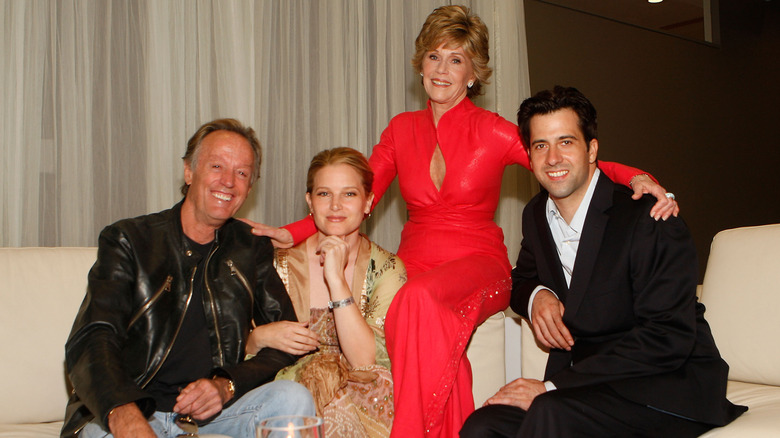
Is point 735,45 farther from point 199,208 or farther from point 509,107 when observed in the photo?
point 199,208

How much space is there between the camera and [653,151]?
18.2 ft

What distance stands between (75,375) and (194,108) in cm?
163

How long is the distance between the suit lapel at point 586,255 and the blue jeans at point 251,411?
0.80 metres

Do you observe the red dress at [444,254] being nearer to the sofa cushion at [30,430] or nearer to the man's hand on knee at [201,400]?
the man's hand on knee at [201,400]

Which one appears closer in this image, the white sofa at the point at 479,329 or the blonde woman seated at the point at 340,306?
the blonde woman seated at the point at 340,306

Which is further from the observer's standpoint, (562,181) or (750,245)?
(750,245)

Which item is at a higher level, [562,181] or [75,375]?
[562,181]

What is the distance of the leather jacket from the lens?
5.75ft

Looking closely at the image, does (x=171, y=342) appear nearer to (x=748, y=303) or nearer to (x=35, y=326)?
(x=35, y=326)

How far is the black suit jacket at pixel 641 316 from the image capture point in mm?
1827

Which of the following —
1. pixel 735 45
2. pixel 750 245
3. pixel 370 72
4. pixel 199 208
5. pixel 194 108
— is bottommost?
pixel 750 245

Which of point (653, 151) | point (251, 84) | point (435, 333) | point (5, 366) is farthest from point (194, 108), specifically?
point (653, 151)

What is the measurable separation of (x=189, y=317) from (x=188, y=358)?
0.12 m

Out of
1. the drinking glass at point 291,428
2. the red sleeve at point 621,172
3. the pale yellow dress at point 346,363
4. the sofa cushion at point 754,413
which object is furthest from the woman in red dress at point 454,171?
the drinking glass at point 291,428
